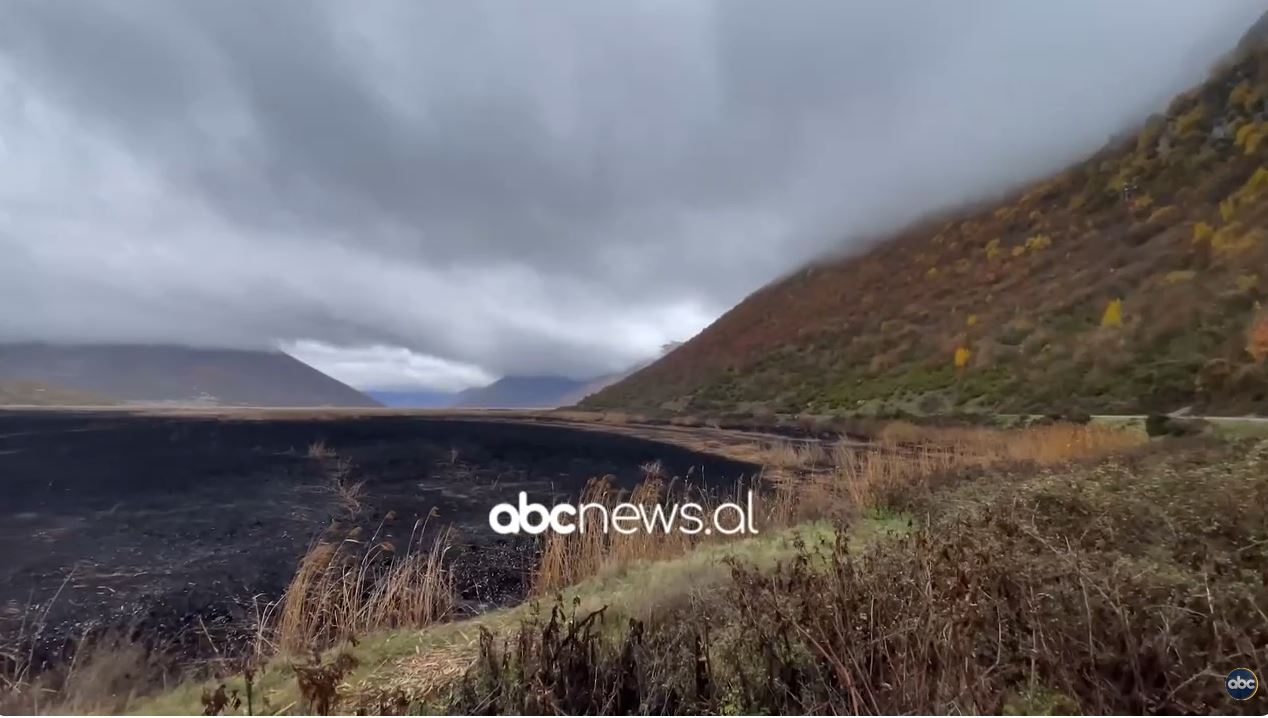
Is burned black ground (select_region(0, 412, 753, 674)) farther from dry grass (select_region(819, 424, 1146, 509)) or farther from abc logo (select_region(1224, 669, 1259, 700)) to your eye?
abc logo (select_region(1224, 669, 1259, 700))

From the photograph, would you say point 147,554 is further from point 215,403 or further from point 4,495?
point 215,403

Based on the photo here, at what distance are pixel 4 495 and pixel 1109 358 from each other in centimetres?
1977

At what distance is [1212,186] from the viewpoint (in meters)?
6.95

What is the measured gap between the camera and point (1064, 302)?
23.7ft

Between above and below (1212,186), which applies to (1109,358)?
below

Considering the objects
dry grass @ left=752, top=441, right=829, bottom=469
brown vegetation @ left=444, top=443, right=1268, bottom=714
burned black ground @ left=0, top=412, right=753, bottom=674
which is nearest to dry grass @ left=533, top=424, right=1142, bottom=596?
dry grass @ left=752, top=441, right=829, bottom=469

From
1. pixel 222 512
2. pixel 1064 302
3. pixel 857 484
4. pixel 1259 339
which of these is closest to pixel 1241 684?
pixel 1259 339

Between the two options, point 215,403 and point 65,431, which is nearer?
point 65,431

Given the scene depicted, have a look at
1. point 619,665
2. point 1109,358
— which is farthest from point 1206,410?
point 619,665

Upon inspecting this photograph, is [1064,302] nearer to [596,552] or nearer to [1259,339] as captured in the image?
[1259,339]

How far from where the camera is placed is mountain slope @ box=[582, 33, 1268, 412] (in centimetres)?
604

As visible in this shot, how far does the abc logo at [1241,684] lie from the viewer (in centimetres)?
229

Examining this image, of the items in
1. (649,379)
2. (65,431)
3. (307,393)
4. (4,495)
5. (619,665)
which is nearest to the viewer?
(619,665)

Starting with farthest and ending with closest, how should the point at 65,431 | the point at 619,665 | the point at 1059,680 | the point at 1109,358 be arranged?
the point at 65,431
the point at 1109,358
the point at 619,665
the point at 1059,680
